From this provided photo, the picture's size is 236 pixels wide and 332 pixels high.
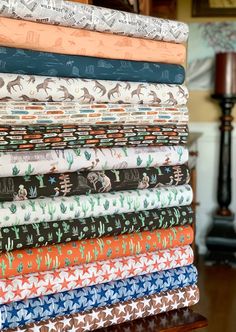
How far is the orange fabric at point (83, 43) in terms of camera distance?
64cm

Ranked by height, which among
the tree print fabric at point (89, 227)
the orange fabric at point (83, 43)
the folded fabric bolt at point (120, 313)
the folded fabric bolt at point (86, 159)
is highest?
the orange fabric at point (83, 43)

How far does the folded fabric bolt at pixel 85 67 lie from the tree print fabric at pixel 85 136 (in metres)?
0.07

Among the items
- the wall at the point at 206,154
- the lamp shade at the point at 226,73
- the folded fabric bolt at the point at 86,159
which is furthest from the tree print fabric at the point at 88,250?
the wall at the point at 206,154

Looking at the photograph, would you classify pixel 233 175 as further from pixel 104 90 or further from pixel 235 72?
pixel 104 90

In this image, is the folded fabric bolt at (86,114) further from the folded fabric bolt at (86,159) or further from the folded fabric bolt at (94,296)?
the folded fabric bolt at (94,296)

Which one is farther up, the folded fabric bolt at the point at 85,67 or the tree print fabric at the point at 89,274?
the folded fabric bolt at the point at 85,67

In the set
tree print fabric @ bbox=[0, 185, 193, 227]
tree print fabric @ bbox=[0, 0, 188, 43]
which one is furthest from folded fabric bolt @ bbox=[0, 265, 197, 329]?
tree print fabric @ bbox=[0, 0, 188, 43]

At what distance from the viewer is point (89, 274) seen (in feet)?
2.34

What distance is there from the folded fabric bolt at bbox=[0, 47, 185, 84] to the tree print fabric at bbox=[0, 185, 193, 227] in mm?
168

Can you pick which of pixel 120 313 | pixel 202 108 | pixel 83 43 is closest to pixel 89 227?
pixel 120 313

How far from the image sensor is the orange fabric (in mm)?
640

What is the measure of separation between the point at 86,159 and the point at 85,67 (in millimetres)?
127

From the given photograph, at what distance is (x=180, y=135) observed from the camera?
0.80 meters

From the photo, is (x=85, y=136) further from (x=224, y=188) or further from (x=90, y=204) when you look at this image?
(x=224, y=188)
